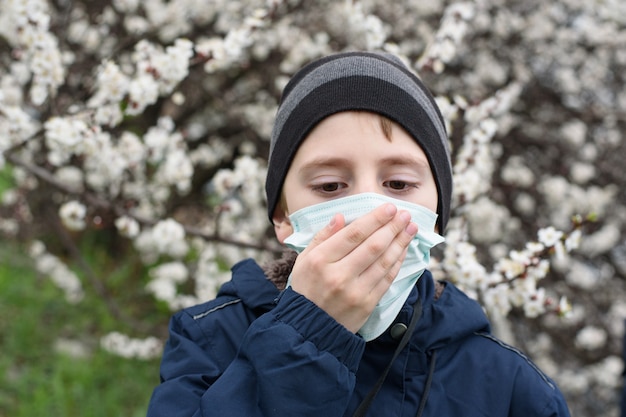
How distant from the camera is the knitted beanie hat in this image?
1.33 meters

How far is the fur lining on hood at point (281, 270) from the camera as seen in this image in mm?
1402

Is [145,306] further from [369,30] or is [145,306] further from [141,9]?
[369,30]

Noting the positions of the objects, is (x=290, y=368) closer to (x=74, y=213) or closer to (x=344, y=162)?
(x=344, y=162)

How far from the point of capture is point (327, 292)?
1131 millimetres

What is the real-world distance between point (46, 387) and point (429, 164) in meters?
2.92

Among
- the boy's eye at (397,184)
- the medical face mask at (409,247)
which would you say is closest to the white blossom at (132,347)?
the medical face mask at (409,247)

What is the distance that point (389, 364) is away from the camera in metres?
1.28

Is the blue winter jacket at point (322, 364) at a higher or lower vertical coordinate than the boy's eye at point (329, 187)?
lower

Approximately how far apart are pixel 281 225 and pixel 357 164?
293 millimetres

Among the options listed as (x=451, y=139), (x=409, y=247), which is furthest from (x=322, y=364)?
(x=451, y=139)

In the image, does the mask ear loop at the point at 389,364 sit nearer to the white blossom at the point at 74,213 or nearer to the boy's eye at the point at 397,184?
the boy's eye at the point at 397,184

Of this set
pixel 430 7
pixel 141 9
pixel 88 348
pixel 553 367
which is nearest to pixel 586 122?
pixel 430 7

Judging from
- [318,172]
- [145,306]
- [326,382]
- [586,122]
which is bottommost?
[326,382]

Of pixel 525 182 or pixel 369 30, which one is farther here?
pixel 525 182
